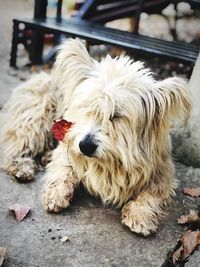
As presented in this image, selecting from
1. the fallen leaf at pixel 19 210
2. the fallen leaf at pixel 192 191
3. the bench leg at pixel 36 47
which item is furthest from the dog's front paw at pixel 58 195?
the bench leg at pixel 36 47

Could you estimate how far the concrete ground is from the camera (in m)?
2.85

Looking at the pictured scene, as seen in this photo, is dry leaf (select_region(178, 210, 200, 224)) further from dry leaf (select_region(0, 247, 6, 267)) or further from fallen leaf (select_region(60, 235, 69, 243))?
dry leaf (select_region(0, 247, 6, 267))

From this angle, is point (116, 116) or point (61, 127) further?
point (61, 127)

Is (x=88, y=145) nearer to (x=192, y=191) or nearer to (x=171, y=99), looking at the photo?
(x=171, y=99)

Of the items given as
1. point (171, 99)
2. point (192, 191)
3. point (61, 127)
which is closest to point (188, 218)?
point (192, 191)

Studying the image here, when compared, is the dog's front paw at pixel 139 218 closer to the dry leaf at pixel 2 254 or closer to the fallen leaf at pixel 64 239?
the fallen leaf at pixel 64 239

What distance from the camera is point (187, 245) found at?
10.4ft

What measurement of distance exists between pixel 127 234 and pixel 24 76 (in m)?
3.42

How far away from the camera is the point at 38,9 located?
19.7ft

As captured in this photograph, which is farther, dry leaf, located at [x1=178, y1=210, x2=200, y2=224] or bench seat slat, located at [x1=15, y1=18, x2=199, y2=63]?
bench seat slat, located at [x1=15, y1=18, x2=199, y2=63]

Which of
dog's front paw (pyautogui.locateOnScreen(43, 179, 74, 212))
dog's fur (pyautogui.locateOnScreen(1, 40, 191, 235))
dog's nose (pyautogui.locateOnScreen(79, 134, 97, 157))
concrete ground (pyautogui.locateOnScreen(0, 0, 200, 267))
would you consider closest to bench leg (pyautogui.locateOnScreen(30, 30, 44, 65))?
dog's fur (pyautogui.locateOnScreen(1, 40, 191, 235))

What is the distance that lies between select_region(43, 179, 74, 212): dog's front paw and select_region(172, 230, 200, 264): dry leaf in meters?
0.87

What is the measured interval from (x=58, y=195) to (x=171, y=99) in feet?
3.59

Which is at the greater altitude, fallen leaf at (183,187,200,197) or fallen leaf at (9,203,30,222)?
fallen leaf at (183,187,200,197)
